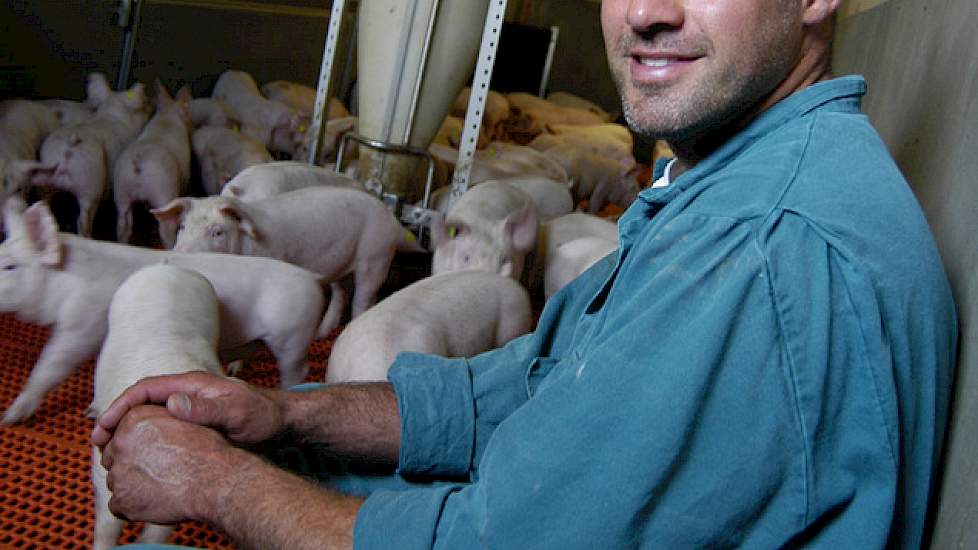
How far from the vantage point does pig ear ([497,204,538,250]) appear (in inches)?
153

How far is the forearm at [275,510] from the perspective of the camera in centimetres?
121

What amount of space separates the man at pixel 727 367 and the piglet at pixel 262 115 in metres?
4.54

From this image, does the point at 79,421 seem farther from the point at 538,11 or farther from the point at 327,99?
the point at 538,11

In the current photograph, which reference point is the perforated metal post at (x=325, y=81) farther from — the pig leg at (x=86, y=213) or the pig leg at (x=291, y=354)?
the pig leg at (x=291, y=354)

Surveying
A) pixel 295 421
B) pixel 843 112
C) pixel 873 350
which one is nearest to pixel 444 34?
pixel 295 421

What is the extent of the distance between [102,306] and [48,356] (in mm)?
189

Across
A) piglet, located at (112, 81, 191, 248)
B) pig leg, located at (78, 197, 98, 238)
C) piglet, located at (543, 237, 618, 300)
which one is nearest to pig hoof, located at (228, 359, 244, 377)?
piglet, located at (543, 237, 618, 300)

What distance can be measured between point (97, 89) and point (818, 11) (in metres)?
4.81

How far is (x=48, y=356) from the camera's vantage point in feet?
8.66

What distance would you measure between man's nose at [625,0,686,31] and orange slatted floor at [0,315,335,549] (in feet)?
5.20

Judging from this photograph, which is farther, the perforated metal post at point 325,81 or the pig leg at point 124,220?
the perforated metal post at point 325,81

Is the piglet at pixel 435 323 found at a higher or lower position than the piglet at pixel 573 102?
lower

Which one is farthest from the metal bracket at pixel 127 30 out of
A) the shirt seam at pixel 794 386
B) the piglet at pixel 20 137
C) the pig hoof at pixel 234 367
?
the shirt seam at pixel 794 386

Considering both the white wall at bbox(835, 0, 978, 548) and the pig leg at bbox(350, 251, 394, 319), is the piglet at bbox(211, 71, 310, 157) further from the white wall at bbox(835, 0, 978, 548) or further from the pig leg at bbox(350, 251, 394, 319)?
the white wall at bbox(835, 0, 978, 548)
